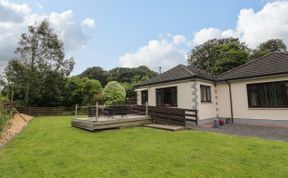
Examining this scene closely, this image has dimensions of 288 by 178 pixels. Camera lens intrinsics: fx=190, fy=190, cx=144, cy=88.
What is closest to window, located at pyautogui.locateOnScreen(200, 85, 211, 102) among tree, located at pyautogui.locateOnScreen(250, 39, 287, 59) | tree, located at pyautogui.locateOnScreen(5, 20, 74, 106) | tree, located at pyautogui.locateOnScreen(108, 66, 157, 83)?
tree, located at pyautogui.locateOnScreen(5, 20, 74, 106)

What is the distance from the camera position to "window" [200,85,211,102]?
12209 millimetres

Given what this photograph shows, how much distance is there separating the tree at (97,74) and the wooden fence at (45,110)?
29021mm

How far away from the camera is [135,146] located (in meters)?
6.23

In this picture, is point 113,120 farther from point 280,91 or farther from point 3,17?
point 3,17

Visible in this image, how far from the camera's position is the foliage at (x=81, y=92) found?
979 inches

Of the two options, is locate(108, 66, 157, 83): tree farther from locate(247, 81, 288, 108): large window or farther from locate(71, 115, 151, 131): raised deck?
locate(247, 81, 288, 108): large window

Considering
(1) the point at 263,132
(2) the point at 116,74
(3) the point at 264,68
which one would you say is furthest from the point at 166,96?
(2) the point at 116,74

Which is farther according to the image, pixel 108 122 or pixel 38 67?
pixel 38 67

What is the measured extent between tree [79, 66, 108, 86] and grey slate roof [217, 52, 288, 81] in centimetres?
4259

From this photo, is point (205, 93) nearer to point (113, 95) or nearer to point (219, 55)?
point (113, 95)

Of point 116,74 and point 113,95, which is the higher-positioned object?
point 116,74

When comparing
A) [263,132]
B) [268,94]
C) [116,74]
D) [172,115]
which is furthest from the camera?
[116,74]

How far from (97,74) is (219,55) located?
32621 mm

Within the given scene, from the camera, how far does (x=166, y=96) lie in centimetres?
1354
